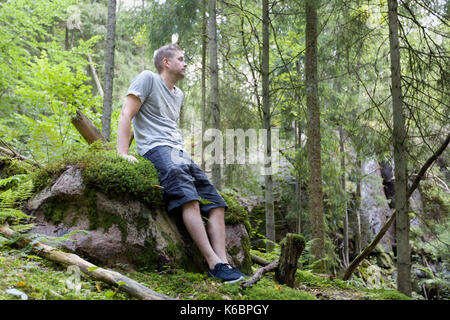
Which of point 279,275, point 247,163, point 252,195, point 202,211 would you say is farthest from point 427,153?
point 252,195

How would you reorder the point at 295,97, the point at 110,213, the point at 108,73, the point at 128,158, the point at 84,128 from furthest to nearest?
the point at 295,97 → the point at 108,73 → the point at 84,128 → the point at 128,158 → the point at 110,213

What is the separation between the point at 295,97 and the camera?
729 cm

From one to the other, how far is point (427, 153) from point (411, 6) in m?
2.40

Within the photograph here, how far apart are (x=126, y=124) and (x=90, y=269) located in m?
1.53

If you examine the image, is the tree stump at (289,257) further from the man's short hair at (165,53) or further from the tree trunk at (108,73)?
the tree trunk at (108,73)

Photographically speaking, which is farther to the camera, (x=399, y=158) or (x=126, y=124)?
(x=399, y=158)

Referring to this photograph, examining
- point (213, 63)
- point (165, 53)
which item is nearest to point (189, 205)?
point (165, 53)

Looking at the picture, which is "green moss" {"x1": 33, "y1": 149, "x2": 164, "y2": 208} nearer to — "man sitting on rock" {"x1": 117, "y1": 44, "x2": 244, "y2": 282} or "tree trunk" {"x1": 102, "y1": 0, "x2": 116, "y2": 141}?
"man sitting on rock" {"x1": 117, "y1": 44, "x2": 244, "y2": 282}

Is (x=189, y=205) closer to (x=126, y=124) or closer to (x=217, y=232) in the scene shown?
(x=217, y=232)

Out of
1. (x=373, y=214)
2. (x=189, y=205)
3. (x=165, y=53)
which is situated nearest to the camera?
(x=189, y=205)

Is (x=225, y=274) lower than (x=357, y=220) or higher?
higher

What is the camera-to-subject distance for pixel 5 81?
8984 millimetres

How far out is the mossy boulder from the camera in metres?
2.69

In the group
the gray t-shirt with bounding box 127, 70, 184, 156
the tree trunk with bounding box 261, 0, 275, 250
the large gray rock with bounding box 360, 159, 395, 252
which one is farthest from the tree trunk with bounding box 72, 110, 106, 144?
the large gray rock with bounding box 360, 159, 395, 252
